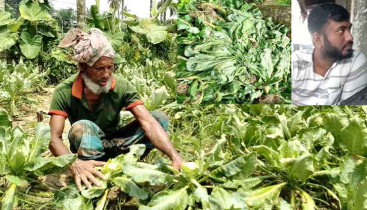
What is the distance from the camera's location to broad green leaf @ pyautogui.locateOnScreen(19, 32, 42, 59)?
580 centimetres

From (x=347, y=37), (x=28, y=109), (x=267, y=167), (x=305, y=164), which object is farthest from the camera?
(x=28, y=109)

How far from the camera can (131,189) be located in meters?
1.98

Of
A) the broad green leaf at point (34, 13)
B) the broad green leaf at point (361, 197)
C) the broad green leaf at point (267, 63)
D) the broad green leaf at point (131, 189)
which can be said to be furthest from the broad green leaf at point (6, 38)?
the broad green leaf at point (361, 197)

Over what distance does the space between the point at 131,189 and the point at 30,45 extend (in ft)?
14.6

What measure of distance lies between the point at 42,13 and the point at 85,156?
4.31m

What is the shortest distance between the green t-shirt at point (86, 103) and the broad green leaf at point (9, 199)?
1.44 feet

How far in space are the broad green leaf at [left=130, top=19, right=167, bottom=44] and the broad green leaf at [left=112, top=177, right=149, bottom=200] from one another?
14.8ft

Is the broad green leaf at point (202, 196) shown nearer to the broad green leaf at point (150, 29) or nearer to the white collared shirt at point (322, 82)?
the white collared shirt at point (322, 82)

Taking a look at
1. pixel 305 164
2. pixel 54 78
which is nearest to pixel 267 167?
pixel 305 164

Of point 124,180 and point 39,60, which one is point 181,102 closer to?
point 124,180

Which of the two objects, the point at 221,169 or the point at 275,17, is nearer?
the point at 221,169

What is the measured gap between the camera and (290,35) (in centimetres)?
338

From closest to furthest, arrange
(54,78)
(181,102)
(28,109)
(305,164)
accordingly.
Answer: (305,164), (181,102), (28,109), (54,78)

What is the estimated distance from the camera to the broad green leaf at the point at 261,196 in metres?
1.94
